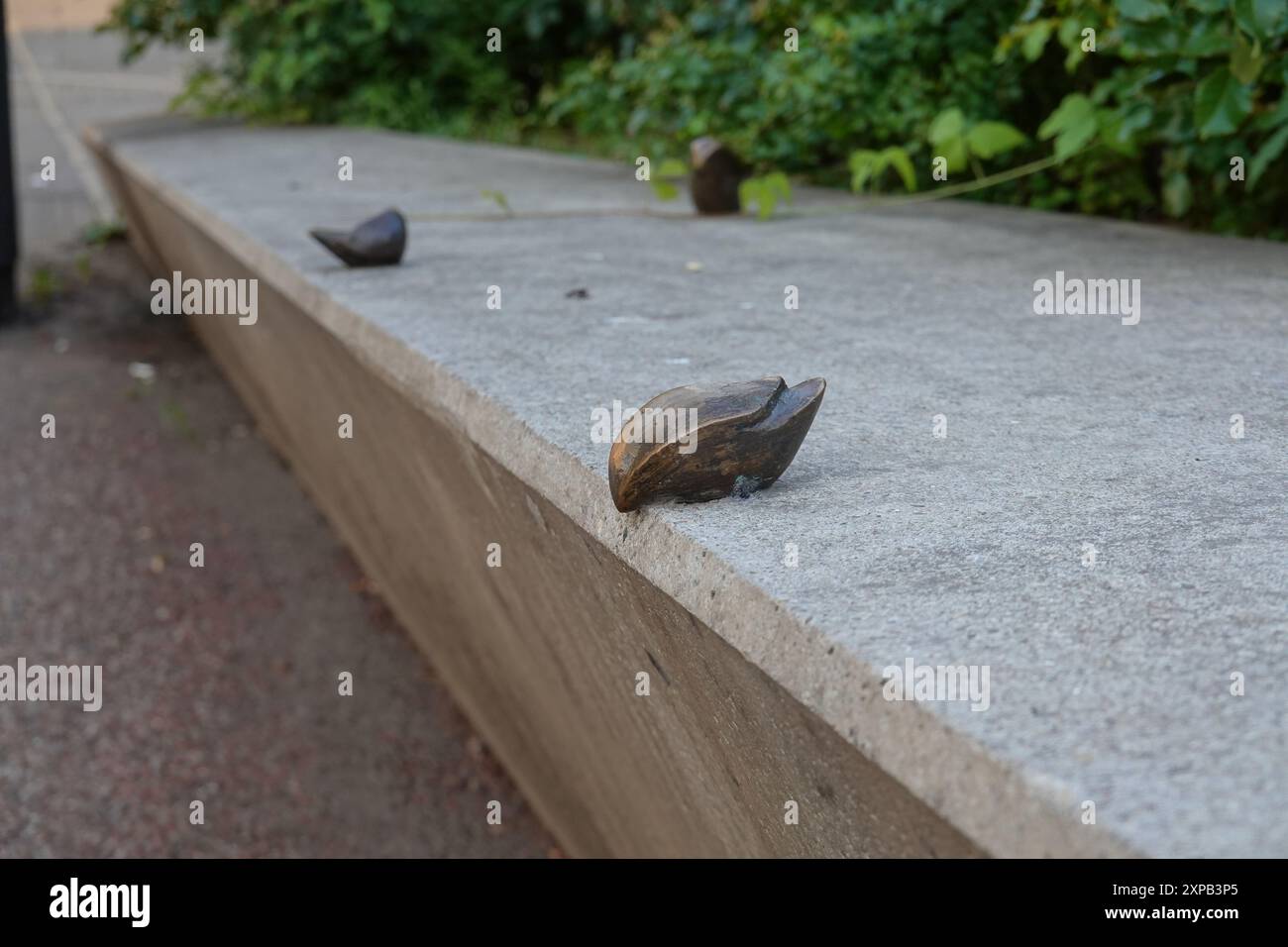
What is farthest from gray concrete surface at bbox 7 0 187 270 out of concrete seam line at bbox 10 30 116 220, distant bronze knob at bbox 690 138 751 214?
distant bronze knob at bbox 690 138 751 214

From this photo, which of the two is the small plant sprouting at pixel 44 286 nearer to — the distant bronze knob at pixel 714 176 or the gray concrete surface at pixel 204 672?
the gray concrete surface at pixel 204 672

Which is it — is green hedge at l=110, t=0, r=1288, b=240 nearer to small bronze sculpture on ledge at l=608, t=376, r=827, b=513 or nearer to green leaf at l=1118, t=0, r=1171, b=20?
green leaf at l=1118, t=0, r=1171, b=20

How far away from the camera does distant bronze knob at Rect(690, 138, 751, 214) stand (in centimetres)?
388

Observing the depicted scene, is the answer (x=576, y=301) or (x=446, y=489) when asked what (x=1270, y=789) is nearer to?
(x=446, y=489)

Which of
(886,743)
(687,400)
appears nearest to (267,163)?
(687,400)

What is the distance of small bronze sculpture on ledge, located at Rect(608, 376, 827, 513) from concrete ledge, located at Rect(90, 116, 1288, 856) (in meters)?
0.03

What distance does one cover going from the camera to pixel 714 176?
3893 millimetres

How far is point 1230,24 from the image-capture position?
Answer: 2.73m

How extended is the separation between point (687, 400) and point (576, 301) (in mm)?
1282

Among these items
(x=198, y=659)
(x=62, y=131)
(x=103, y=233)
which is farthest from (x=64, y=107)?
(x=198, y=659)

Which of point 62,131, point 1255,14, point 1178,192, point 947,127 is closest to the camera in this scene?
point 1255,14

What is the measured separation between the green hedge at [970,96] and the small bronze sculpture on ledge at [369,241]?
154cm

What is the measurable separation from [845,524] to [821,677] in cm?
30

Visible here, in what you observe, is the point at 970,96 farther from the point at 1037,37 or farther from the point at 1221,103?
the point at 1221,103
